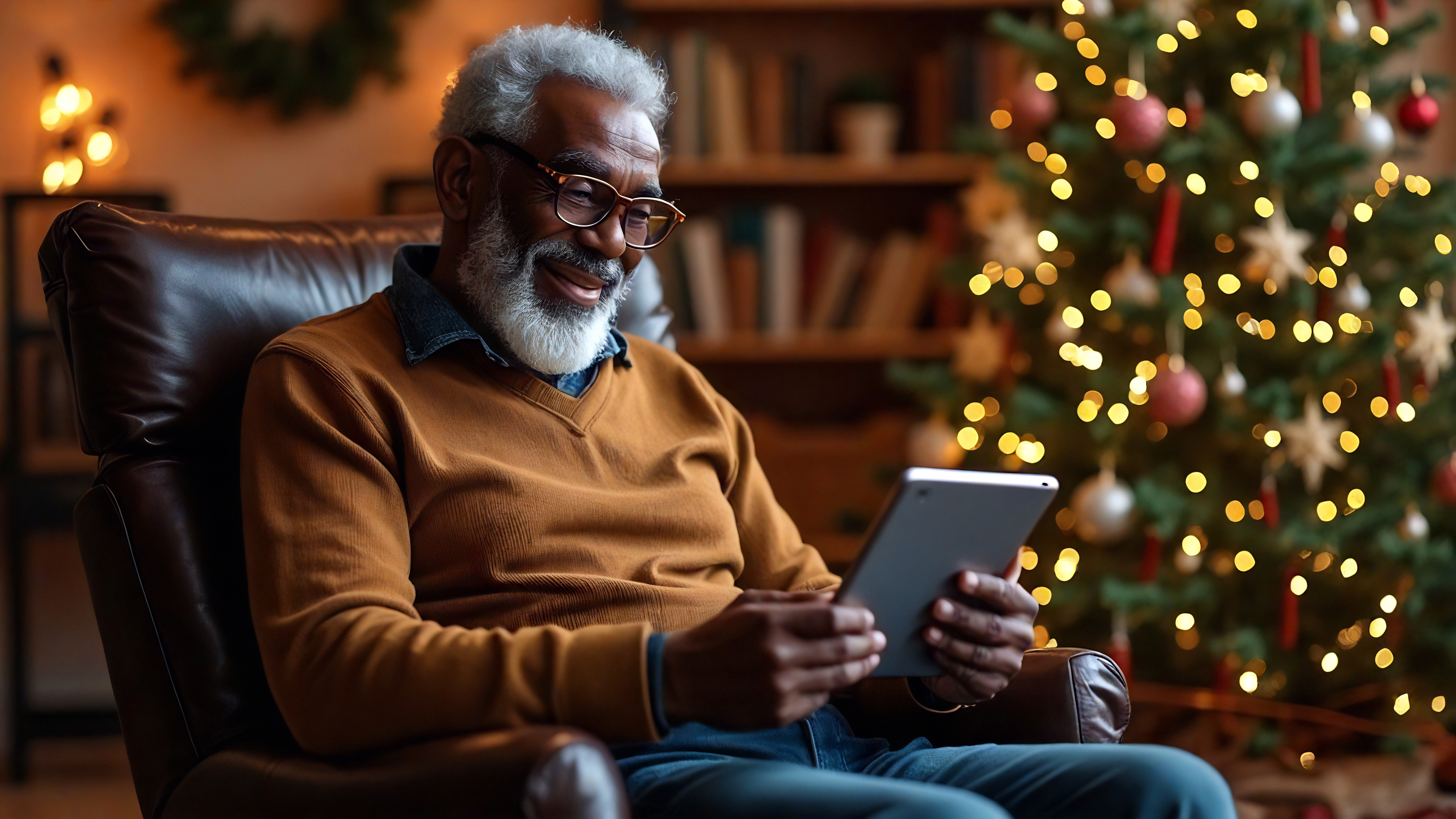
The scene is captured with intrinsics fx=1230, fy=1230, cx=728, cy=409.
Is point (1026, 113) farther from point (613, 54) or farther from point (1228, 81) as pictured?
point (613, 54)

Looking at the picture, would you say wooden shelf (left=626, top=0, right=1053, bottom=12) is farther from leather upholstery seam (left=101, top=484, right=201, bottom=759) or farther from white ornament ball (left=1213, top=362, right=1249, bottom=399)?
leather upholstery seam (left=101, top=484, right=201, bottom=759)

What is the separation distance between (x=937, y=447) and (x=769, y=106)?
111 cm

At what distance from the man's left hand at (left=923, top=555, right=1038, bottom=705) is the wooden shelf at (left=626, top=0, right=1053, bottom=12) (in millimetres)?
2273

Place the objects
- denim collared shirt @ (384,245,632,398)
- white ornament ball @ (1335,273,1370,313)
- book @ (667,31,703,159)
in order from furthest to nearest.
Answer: book @ (667,31,703,159) → white ornament ball @ (1335,273,1370,313) → denim collared shirt @ (384,245,632,398)

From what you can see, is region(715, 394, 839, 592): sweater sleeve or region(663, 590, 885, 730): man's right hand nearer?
region(663, 590, 885, 730): man's right hand

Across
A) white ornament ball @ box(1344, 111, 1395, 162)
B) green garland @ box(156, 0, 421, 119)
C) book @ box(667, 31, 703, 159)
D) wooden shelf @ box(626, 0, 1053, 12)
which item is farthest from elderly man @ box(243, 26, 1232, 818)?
green garland @ box(156, 0, 421, 119)

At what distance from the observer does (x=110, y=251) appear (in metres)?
1.25

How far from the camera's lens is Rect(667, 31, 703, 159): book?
307cm

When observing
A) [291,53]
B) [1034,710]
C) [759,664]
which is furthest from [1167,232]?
[291,53]

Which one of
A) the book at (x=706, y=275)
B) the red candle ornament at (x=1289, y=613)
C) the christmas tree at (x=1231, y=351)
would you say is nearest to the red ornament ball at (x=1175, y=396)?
the christmas tree at (x=1231, y=351)

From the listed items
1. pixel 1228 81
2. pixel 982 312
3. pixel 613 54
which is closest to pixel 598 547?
pixel 613 54

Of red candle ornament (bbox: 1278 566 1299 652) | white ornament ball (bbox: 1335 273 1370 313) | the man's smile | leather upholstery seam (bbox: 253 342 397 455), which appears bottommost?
red candle ornament (bbox: 1278 566 1299 652)

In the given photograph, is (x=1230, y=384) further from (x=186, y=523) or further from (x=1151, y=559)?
(x=186, y=523)

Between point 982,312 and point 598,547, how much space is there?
1.61m
